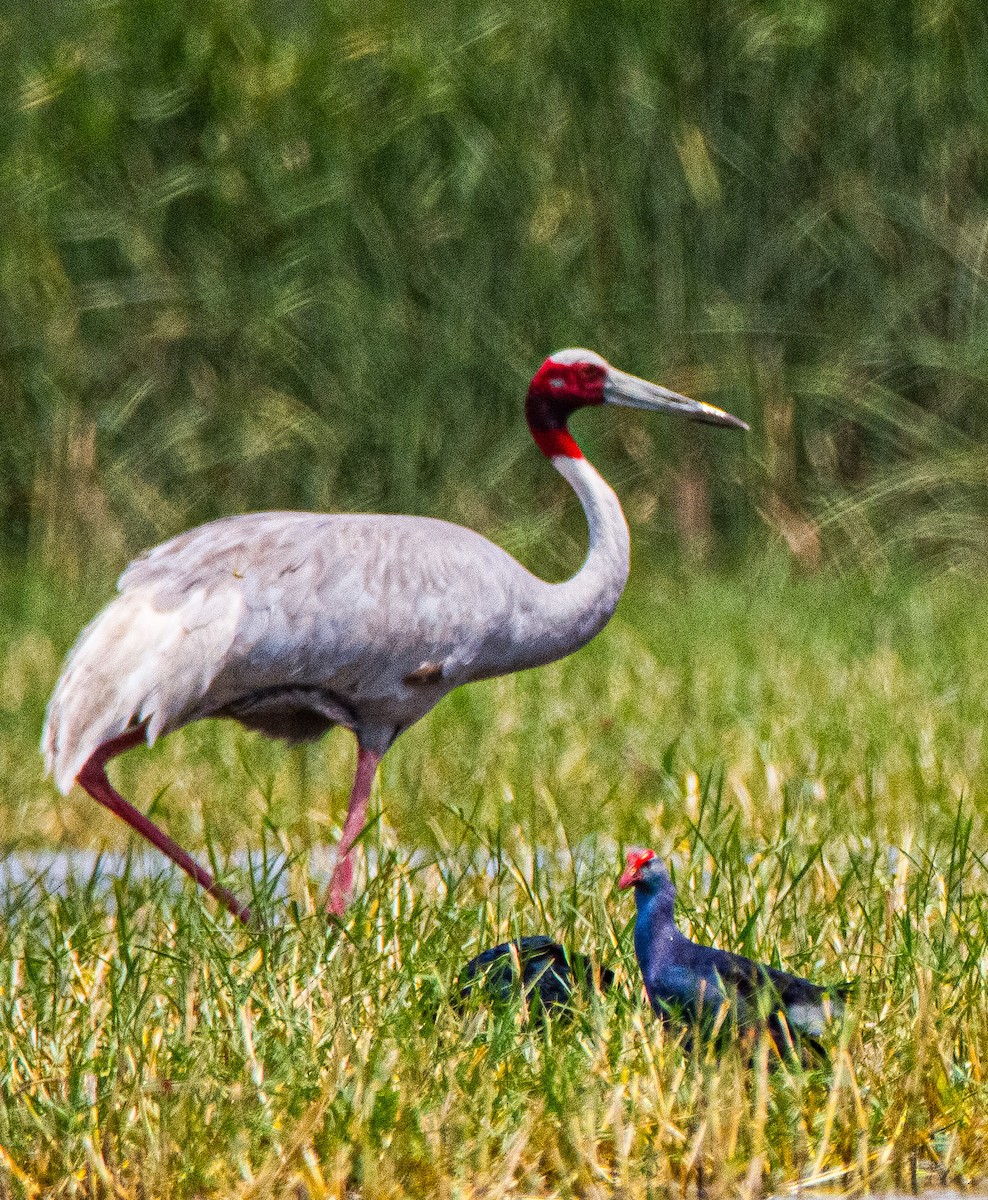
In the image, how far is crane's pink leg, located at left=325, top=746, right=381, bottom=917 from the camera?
3703 mm

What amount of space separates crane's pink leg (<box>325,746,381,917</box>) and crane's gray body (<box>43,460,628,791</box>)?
40 millimetres

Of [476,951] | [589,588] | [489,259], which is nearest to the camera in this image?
[476,951]

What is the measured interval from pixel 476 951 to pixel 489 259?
5718mm

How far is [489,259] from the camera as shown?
8.71m

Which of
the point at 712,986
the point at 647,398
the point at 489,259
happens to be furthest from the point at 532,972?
the point at 489,259

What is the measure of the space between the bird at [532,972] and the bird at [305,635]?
60cm

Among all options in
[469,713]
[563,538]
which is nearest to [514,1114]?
[469,713]

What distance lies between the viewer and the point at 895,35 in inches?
341

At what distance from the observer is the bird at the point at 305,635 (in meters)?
3.78

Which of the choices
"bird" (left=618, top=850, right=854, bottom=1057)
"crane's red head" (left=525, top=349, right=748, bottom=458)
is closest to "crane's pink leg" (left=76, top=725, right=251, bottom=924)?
"crane's red head" (left=525, top=349, right=748, bottom=458)

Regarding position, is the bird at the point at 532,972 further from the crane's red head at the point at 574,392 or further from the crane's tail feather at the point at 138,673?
the crane's red head at the point at 574,392

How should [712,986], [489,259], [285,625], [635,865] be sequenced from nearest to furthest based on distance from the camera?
[712,986]
[635,865]
[285,625]
[489,259]

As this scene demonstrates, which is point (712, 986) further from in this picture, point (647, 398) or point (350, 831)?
point (647, 398)

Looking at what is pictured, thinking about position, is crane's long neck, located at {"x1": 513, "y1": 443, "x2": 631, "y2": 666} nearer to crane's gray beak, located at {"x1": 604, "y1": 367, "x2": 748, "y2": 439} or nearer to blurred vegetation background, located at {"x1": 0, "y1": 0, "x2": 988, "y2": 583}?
crane's gray beak, located at {"x1": 604, "y1": 367, "x2": 748, "y2": 439}
